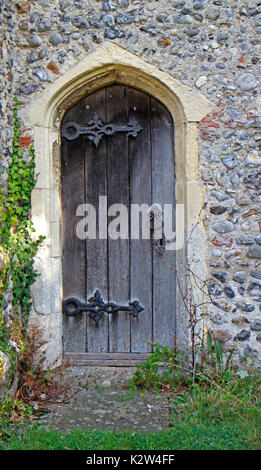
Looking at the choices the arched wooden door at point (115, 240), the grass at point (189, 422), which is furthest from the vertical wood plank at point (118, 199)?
the grass at point (189, 422)

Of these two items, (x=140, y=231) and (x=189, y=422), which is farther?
(x=140, y=231)

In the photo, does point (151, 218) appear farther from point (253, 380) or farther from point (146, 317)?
point (253, 380)

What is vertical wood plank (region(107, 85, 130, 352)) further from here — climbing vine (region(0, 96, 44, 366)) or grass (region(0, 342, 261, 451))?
climbing vine (region(0, 96, 44, 366))

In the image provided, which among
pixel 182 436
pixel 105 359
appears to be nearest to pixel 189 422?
pixel 182 436

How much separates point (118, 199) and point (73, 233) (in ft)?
1.53

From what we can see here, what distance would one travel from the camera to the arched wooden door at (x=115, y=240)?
336cm

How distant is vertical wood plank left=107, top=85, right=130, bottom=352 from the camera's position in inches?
133

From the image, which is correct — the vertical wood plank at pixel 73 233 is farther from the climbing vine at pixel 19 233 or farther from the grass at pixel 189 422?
the grass at pixel 189 422

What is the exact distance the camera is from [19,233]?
10.3ft

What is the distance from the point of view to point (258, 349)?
3.06 m

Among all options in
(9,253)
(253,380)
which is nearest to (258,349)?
(253,380)

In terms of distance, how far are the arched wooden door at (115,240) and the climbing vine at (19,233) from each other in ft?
1.08

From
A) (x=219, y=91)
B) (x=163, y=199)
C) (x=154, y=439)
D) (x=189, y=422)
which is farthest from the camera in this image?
(x=163, y=199)

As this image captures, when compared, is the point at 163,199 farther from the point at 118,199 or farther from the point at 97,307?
the point at 97,307
